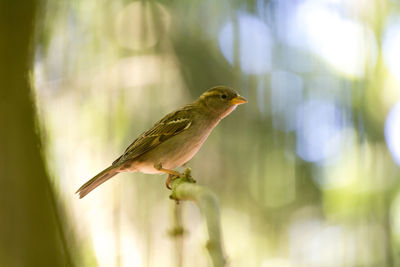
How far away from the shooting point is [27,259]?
3.07 ft

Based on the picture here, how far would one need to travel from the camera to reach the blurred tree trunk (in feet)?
3.12

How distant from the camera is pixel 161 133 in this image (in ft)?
4.97

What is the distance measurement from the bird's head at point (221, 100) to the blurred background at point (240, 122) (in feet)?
1.18

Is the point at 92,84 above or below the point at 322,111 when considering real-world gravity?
above

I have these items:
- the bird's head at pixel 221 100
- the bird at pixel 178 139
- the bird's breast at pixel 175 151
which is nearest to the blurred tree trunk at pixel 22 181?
the bird at pixel 178 139

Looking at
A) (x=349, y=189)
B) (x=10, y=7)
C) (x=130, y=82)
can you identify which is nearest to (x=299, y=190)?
(x=349, y=189)

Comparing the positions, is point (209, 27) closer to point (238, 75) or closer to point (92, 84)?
point (238, 75)

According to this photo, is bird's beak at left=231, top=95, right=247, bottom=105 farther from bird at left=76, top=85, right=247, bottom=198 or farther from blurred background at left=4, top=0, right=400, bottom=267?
blurred background at left=4, top=0, right=400, bottom=267

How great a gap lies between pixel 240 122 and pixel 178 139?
26.7 inches

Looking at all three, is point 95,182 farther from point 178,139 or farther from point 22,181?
point 178,139

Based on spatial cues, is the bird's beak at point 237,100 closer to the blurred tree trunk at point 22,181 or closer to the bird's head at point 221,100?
the bird's head at point 221,100

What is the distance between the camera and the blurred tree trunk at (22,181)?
3.12 feet

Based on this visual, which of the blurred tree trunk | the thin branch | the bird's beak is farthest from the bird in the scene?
the thin branch

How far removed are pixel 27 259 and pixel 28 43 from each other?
53cm
